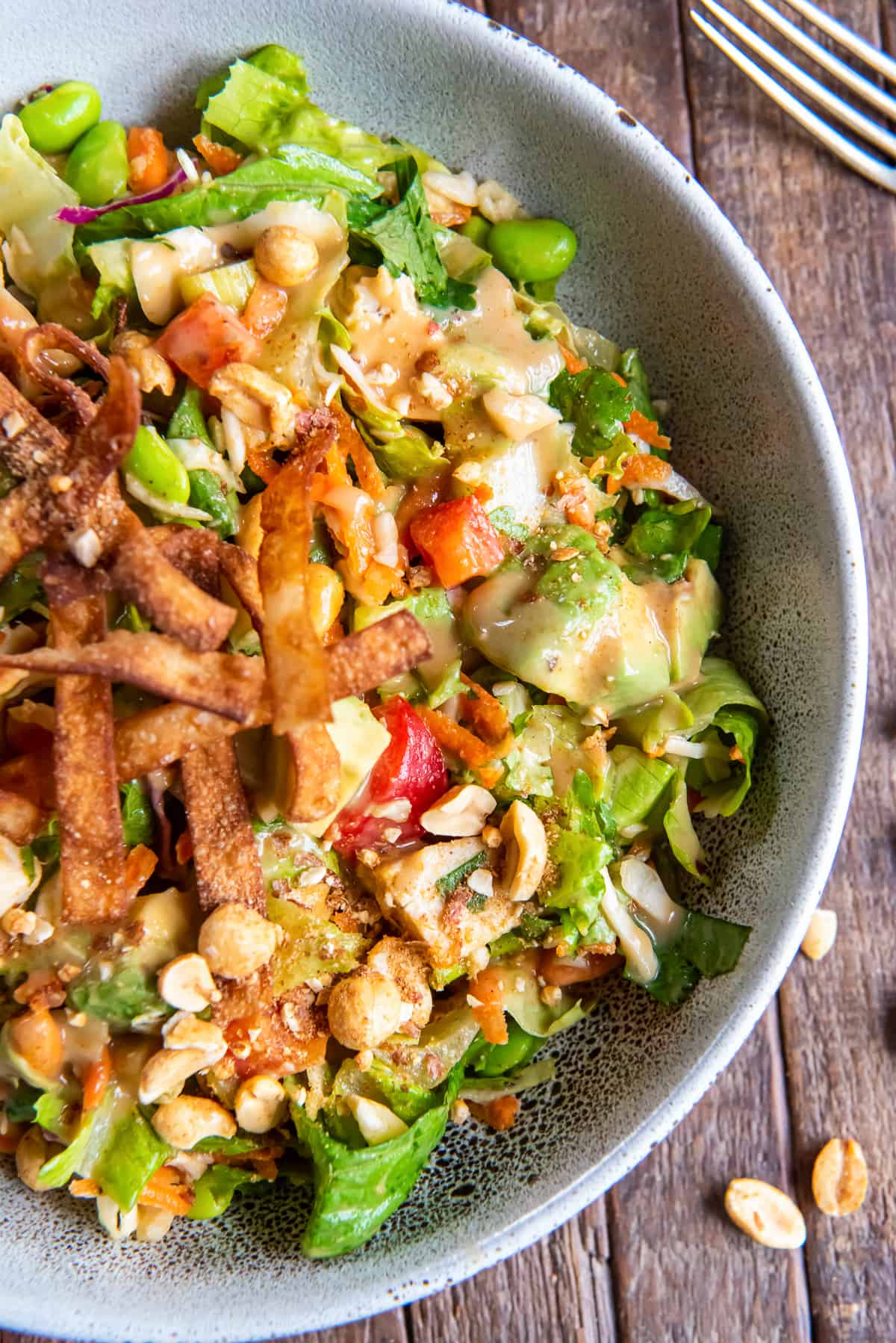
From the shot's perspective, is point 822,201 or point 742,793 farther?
point 822,201

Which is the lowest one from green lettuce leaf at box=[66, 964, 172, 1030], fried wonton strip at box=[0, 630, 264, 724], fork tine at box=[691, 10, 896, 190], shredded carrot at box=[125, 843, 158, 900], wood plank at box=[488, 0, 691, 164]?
green lettuce leaf at box=[66, 964, 172, 1030]

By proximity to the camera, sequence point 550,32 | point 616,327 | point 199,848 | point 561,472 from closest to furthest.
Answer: point 199,848 < point 561,472 < point 616,327 < point 550,32

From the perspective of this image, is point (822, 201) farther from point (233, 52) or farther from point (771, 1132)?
point (771, 1132)

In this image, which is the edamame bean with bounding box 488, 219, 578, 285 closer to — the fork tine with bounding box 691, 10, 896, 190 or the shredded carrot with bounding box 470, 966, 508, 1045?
the fork tine with bounding box 691, 10, 896, 190

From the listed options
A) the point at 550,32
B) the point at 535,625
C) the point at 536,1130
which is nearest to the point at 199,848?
the point at 535,625

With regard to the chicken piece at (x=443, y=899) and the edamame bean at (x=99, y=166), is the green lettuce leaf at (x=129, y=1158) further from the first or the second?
the edamame bean at (x=99, y=166)

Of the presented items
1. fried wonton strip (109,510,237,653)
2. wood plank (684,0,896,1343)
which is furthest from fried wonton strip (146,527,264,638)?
wood plank (684,0,896,1343)
